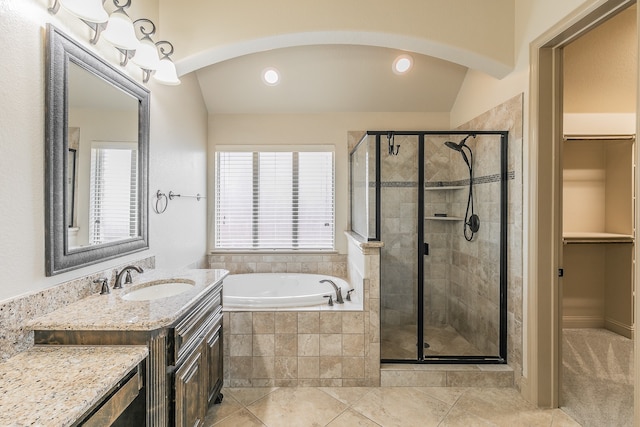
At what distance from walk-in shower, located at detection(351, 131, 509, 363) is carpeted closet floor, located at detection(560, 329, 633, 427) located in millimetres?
501

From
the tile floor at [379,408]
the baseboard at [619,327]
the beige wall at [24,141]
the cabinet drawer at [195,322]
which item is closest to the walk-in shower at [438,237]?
the tile floor at [379,408]

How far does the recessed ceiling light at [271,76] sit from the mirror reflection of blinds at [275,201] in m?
0.76

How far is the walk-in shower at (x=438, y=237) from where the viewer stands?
8.39ft

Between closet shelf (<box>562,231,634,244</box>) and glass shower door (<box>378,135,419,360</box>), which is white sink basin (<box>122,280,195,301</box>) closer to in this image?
glass shower door (<box>378,135,419,360</box>)

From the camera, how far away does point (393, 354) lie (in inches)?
102

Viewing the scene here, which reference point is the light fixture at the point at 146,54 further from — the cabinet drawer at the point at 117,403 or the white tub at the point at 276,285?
the white tub at the point at 276,285

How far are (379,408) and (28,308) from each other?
202 cm

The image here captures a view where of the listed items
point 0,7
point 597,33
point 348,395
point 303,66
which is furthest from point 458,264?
point 0,7

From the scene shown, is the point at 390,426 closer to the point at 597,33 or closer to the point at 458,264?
the point at 458,264

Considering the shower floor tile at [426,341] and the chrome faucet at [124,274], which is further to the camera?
the shower floor tile at [426,341]

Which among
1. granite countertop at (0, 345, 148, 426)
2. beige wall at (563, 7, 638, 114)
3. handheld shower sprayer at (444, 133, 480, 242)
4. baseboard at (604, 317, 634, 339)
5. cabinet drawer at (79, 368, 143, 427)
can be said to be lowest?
baseboard at (604, 317, 634, 339)

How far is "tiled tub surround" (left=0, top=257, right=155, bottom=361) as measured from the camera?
115cm

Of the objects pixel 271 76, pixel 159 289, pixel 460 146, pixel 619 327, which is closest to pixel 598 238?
pixel 619 327

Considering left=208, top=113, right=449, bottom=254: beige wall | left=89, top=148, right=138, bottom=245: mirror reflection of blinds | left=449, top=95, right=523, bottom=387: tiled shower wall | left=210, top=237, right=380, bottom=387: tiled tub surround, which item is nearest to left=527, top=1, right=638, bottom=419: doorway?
left=449, top=95, right=523, bottom=387: tiled shower wall
